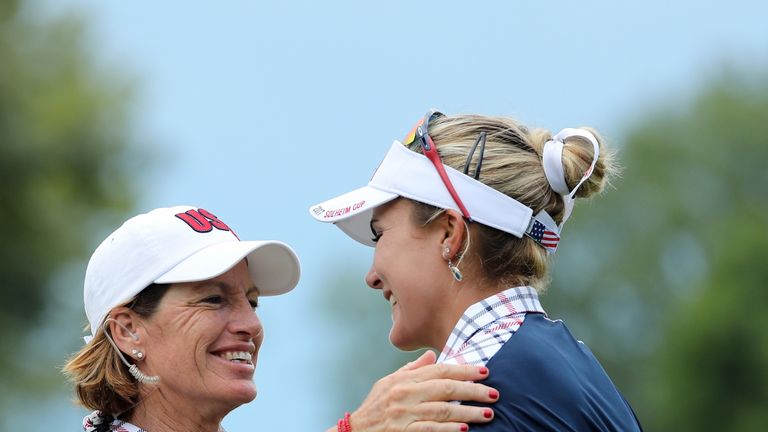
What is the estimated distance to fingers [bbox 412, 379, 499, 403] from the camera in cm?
412

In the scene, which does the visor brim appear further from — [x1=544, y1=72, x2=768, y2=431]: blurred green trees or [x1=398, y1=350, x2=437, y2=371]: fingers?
[x1=544, y1=72, x2=768, y2=431]: blurred green trees

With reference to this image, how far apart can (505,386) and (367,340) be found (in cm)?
4063

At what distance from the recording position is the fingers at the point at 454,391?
4121 mm

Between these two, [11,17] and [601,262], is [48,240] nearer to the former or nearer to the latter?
[11,17]

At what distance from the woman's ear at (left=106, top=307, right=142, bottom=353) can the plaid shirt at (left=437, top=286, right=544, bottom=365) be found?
1.20 metres

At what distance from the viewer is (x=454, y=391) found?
13.7ft

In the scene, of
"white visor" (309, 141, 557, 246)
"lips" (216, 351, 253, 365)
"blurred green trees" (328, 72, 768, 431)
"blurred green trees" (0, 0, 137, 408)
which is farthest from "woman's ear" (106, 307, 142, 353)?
"blurred green trees" (328, 72, 768, 431)

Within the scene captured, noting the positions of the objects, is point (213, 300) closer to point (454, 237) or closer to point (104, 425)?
point (104, 425)

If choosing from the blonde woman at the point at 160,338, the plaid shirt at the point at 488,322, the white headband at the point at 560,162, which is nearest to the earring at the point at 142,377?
the blonde woman at the point at 160,338

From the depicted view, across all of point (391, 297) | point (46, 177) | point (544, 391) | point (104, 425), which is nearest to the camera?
point (544, 391)

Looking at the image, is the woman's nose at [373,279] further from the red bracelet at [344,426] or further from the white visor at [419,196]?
the red bracelet at [344,426]

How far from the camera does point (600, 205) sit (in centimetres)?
4109

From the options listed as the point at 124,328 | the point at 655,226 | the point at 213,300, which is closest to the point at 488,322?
the point at 213,300

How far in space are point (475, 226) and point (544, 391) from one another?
688 mm
